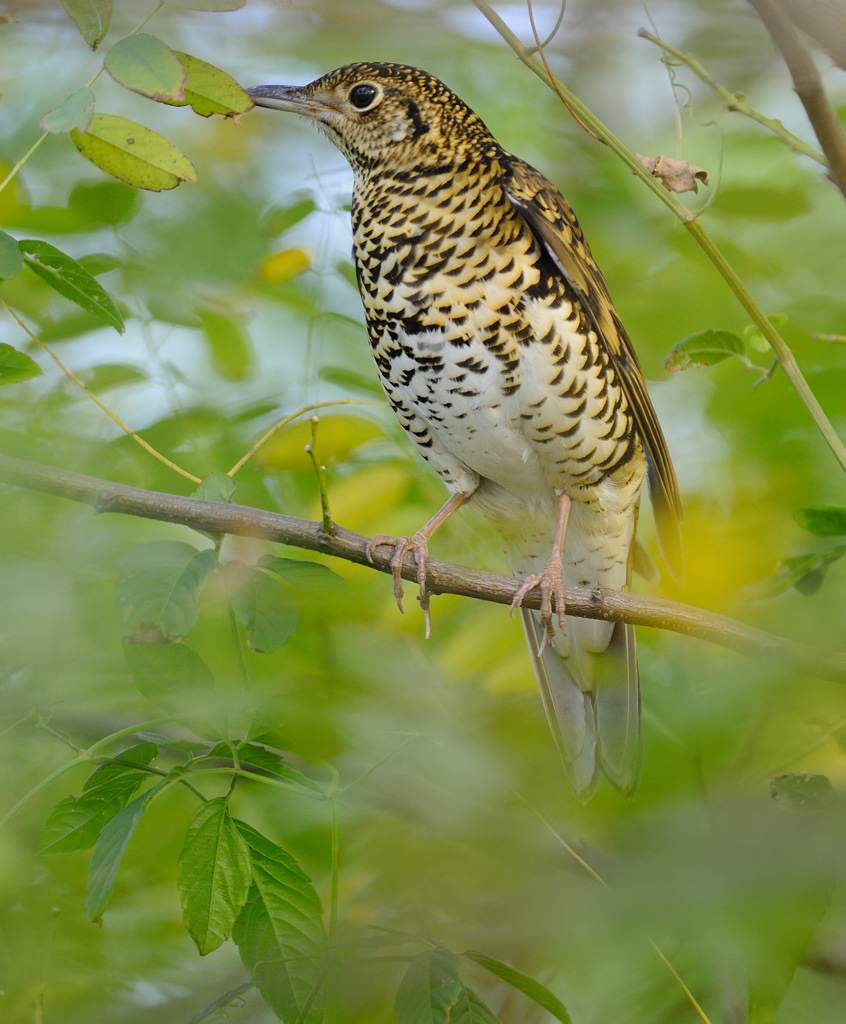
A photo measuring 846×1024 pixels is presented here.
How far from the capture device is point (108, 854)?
1.27 metres

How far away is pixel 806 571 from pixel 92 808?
48.9 inches

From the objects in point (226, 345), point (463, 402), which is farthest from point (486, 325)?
point (226, 345)

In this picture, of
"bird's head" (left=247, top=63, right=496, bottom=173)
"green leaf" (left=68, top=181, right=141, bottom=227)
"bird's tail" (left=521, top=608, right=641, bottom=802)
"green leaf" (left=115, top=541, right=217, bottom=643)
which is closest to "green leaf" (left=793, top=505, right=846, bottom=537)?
"bird's tail" (left=521, top=608, right=641, bottom=802)

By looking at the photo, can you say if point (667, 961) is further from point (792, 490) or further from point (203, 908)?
point (792, 490)

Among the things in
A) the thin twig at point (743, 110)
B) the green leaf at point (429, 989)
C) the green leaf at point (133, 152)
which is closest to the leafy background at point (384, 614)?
the green leaf at point (429, 989)

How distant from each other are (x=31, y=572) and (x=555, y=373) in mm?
1395

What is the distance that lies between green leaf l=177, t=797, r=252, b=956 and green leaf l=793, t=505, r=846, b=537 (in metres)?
1.09

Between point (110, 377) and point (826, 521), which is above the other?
point (826, 521)

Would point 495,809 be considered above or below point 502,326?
below

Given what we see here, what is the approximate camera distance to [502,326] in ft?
7.47

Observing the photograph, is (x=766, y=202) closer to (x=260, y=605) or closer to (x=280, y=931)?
(x=260, y=605)

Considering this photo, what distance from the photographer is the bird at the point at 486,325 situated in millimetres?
2281

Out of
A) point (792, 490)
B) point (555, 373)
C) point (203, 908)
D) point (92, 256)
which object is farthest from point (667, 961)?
point (92, 256)

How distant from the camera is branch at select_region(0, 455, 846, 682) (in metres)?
1.54
